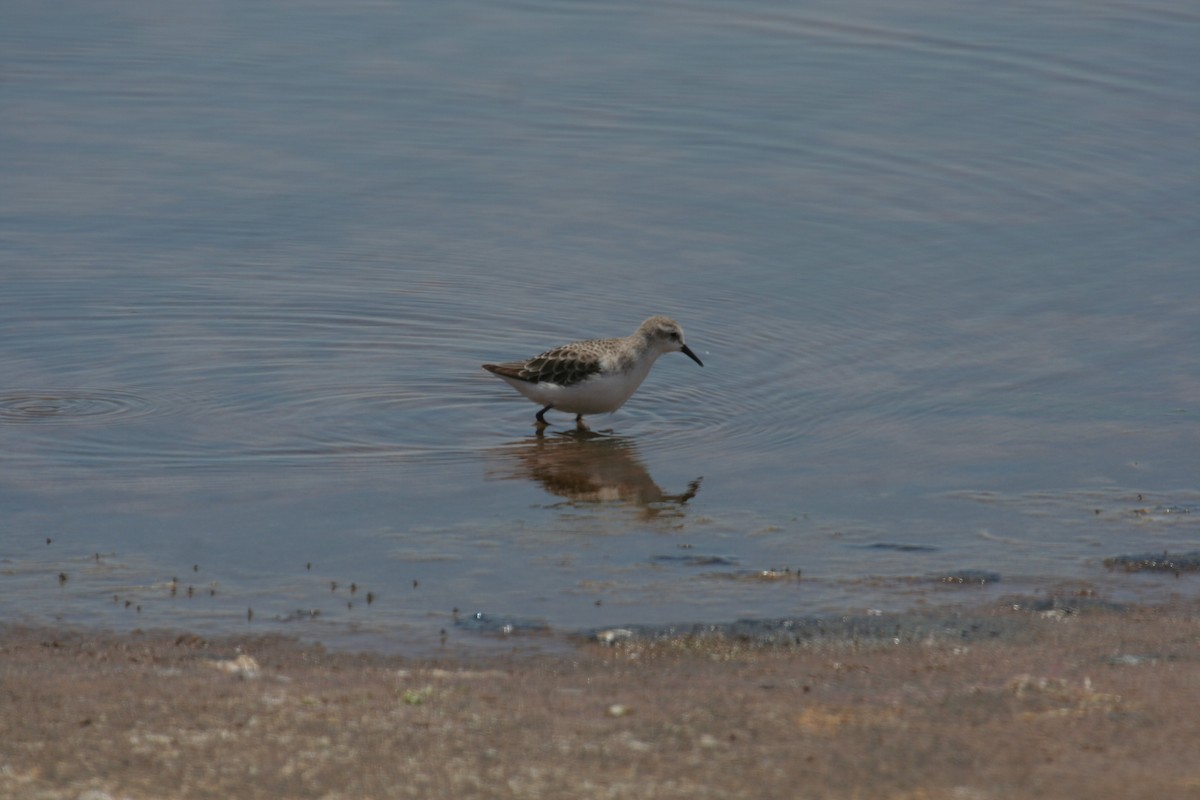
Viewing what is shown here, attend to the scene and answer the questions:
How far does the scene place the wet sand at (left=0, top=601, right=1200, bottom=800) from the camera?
5609mm

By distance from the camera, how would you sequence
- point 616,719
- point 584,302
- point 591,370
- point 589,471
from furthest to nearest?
point 584,302 < point 591,370 < point 589,471 < point 616,719

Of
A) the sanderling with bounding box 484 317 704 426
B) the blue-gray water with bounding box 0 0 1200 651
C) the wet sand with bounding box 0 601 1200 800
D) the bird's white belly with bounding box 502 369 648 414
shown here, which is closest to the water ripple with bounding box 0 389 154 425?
the blue-gray water with bounding box 0 0 1200 651

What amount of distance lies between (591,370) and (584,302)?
9.03 ft

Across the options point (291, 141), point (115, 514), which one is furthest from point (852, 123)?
point (115, 514)

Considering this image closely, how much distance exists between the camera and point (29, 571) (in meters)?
8.71

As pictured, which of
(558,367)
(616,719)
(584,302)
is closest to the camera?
(616,719)

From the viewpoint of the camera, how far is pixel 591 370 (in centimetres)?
1195

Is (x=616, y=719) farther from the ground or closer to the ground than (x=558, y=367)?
closer to the ground

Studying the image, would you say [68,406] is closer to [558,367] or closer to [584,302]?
[558,367]

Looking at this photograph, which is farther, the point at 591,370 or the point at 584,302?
the point at 584,302

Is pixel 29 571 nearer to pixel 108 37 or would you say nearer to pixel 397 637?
pixel 397 637

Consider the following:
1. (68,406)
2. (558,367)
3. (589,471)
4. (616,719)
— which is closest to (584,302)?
(558,367)

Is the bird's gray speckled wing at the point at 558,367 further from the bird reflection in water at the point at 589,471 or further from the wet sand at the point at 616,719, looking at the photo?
the wet sand at the point at 616,719

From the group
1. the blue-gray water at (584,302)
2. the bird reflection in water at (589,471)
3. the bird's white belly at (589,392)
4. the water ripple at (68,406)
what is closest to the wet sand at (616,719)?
the blue-gray water at (584,302)
